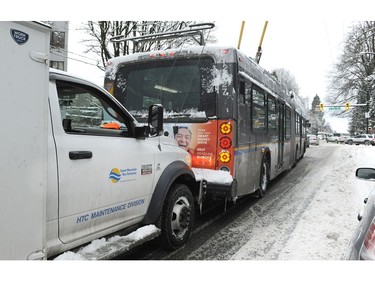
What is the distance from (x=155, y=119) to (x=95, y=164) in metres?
0.97

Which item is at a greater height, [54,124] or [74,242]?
[54,124]

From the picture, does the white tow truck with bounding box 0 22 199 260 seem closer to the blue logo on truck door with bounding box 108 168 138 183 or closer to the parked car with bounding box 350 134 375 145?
the blue logo on truck door with bounding box 108 168 138 183

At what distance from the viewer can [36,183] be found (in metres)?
2.13

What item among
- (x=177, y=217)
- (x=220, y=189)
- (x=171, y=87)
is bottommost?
(x=177, y=217)

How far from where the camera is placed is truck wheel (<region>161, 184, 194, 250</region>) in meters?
3.71

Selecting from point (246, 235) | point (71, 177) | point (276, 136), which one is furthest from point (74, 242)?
point (276, 136)

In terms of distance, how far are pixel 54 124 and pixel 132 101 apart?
127 inches

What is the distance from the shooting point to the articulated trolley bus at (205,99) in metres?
4.86

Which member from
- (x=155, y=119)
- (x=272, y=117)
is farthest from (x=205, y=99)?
(x=272, y=117)

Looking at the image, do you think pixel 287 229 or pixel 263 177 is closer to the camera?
pixel 287 229

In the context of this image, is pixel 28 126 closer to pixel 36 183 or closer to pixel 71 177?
pixel 36 183

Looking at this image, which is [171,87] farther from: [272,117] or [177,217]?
[272,117]

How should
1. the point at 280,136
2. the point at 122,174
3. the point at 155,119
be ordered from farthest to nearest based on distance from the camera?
the point at 280,136
the point at 155,119
the point at 122,174

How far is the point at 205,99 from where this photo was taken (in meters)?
4.98
